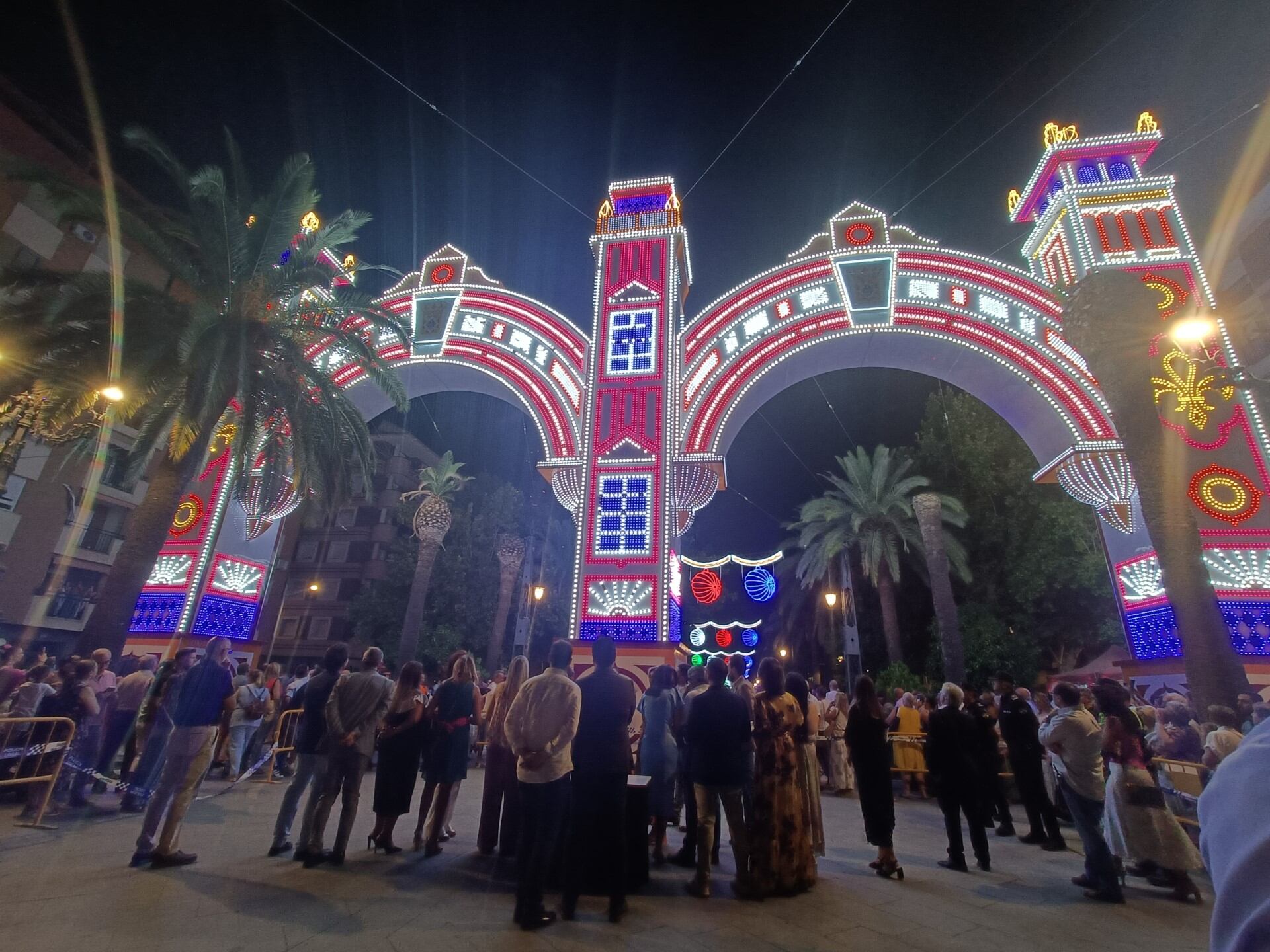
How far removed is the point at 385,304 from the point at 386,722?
1471 centimetres

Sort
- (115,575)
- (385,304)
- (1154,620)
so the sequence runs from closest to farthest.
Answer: (115,575), (1154,620), (385,304)

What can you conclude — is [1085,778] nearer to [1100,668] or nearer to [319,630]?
[1100,668]

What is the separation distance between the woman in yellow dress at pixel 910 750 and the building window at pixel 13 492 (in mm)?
28003

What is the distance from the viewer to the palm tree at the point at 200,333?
1065 centimetres

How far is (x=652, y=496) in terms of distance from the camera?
14.7m

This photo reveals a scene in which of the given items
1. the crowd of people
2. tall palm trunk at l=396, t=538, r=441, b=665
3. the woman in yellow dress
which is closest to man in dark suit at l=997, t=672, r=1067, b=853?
the crowd of people

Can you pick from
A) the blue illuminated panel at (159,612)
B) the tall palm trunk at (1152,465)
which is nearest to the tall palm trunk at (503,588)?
the blue illuminated panel at (159,612)

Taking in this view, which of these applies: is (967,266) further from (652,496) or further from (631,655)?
(631,655)

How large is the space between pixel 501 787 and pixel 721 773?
8.55ft

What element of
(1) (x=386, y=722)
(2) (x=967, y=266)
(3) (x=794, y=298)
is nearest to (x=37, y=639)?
(1) (x=386, y=722)

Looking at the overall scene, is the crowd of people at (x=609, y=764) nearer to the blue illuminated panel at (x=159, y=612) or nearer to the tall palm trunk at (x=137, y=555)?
the tall palm trunk at (x=137, y=555)

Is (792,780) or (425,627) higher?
(425,627)

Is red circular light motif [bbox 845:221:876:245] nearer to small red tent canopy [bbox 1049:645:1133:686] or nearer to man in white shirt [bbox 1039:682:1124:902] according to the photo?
man in white shirt [bbox 1039:682:1124:902]

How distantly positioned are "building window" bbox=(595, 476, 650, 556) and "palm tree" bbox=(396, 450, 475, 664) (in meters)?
7.62
